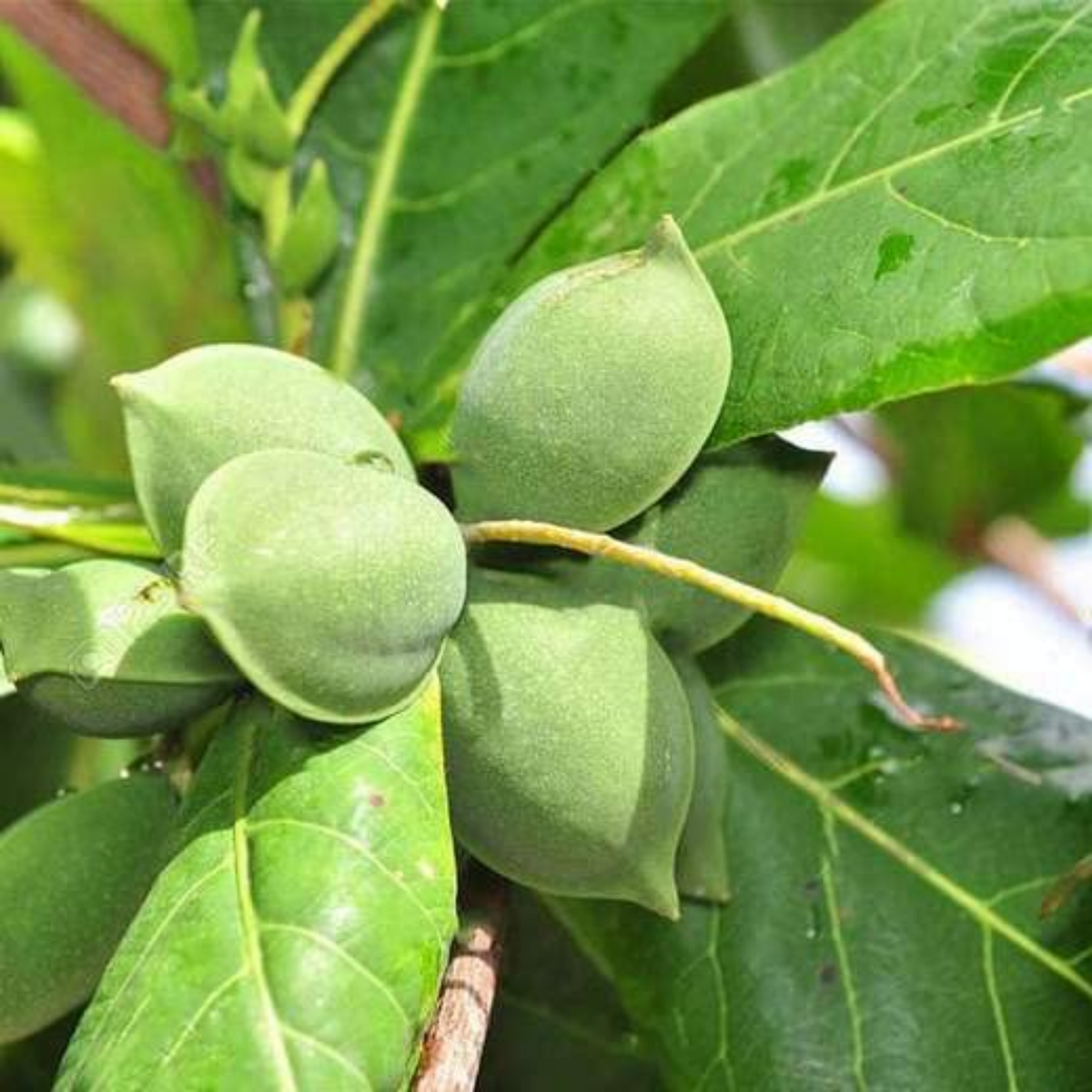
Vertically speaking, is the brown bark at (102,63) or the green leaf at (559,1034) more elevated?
the brown bark at (102,63)

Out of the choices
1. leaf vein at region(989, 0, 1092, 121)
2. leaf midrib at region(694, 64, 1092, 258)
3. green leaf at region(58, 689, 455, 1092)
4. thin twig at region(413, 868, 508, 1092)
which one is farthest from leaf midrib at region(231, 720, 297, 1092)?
leaf vein at region(989, 0, 1092, 121)

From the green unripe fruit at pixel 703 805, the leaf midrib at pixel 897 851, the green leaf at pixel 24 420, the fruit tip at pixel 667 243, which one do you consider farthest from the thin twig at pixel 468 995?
the green leaf at pixel 24 420

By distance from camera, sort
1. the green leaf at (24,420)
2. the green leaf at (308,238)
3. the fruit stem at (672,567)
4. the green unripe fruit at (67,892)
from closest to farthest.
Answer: the fruit stem at (672,567) → the green unripe fruit at (67,892) → the green leaf at (308,238) → the green leaf at (24,420)

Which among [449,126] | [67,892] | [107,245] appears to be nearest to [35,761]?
[67,892]

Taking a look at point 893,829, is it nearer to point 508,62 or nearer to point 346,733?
point 346,733

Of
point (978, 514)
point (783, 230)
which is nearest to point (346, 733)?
point (783, 230)

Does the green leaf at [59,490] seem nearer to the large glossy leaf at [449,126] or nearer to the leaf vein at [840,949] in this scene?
the large glossy leaf at [449,126]

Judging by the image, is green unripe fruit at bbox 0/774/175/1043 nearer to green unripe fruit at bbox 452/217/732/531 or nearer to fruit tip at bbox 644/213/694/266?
green unripe fruit at bbox 452/217/732/531
